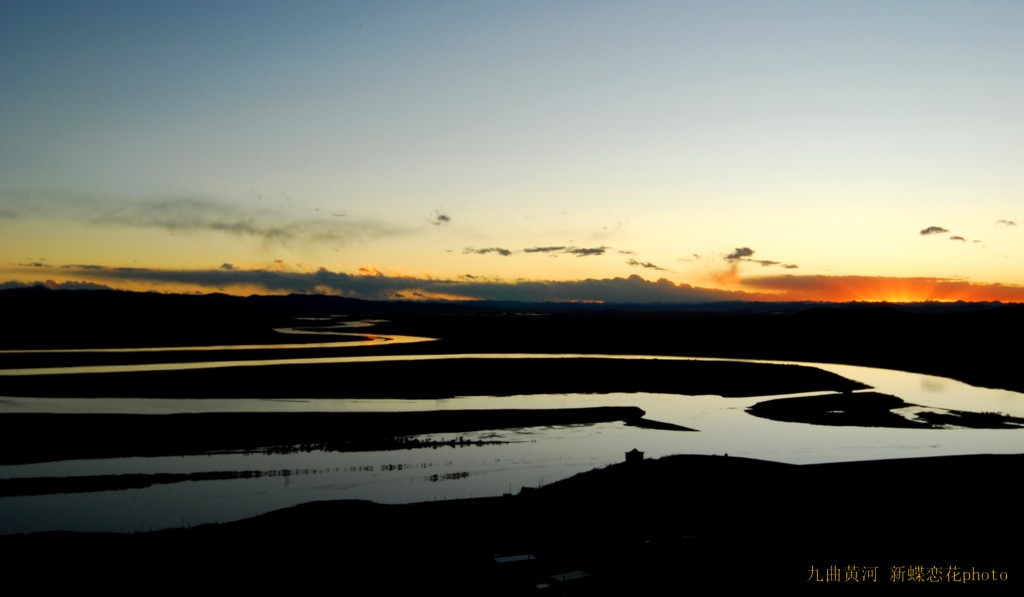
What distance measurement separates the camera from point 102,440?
38.8m

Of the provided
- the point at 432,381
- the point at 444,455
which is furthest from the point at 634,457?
the point at 432,381

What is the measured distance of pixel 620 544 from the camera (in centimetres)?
1914

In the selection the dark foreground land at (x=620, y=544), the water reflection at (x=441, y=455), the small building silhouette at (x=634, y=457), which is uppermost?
the small building silhouette at (x=634, y=457)

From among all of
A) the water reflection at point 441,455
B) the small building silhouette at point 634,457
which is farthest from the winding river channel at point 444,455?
the small building silhouette at point 634,457

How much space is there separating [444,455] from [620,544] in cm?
1831

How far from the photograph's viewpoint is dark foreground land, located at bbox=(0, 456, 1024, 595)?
56.3ft

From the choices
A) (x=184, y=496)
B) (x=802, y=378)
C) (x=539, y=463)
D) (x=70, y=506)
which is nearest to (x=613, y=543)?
(x=539, y=463)

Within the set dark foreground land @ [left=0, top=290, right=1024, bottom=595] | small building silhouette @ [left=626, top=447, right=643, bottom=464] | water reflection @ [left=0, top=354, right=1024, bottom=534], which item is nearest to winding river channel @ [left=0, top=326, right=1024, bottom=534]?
water reflection @ [left=0, top=354, right=1024, bottom=534]

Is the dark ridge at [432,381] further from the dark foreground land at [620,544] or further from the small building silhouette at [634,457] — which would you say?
the dark foreground land at [620,544]

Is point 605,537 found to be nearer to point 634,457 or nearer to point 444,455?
point 634,457

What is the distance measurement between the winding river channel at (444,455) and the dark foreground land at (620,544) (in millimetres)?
4153

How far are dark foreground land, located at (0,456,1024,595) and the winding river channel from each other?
4.15 metres

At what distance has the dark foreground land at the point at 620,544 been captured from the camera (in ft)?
56.3

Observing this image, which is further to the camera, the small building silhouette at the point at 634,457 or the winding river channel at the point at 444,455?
the winding river channel at the point at 444,455
